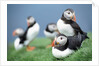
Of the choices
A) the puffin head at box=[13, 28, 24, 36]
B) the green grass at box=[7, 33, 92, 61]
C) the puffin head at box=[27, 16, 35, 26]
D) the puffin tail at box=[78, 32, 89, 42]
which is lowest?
the green grass at box=[7, 33, 92, 61]

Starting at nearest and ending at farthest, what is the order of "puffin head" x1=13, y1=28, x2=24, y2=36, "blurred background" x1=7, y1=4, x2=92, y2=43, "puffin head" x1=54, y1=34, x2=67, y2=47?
1. "puffin head" x1=54, y1=34, x2=67, y2=47
2. "blurred background" x1=7, y1=4, x2=92, y2=43
3. "puffin head" x1=13, y1=28, x2=24, y2=36

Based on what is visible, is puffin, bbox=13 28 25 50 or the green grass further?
puffin, bbox=13 28 25 50

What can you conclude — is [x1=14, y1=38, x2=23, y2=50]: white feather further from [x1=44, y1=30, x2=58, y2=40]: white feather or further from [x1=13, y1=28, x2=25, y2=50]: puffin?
[x1=44, y1=30, x2=58, y2=40]: white feather

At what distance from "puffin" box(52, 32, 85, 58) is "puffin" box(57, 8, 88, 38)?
0.29 feet

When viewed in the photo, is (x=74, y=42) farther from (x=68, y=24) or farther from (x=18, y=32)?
(x=18, y=32)

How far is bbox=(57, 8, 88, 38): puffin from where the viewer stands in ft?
9.67

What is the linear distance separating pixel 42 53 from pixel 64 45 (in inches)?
18.6

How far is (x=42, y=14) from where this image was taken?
136 inches

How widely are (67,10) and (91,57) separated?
618 mm

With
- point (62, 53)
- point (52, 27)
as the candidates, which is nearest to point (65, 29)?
point (62, 53)

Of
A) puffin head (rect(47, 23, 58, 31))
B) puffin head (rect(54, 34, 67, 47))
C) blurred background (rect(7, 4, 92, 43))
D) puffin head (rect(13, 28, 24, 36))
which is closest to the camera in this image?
puffin head (rect(54, 34, 67, 47))

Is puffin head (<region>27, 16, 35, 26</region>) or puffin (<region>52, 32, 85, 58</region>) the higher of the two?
puffin head (<region>27, 16, 35, 26</region>)

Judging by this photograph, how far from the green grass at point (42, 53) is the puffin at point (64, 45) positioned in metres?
0.06

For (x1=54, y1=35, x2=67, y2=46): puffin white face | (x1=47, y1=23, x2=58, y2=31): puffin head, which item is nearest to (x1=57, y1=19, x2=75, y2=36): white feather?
(x1=54, y1=35, x2=67, y2=46): puffin white face
